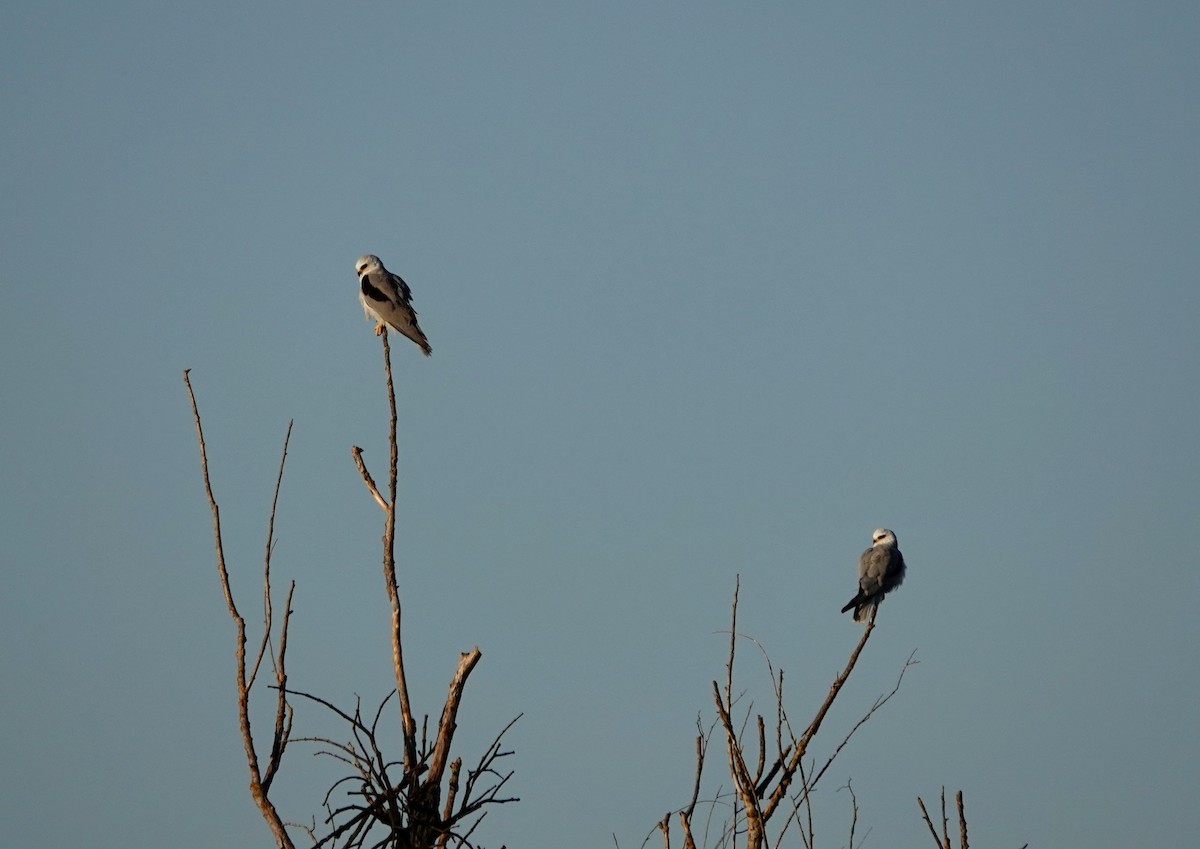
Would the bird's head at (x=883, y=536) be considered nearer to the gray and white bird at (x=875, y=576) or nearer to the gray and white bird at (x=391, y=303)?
the gray and white bird at (x=875, y=576)

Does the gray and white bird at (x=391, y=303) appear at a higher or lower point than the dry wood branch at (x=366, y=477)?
higher

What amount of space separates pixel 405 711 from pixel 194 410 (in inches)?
42.0

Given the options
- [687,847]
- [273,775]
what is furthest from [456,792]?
[687,847]

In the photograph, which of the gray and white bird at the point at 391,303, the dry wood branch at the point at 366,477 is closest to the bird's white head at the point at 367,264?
the gray and white bird at the point at 391,303

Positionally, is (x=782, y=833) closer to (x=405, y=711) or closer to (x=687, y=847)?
(x=687, y=847)

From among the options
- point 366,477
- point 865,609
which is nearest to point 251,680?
point 366,477

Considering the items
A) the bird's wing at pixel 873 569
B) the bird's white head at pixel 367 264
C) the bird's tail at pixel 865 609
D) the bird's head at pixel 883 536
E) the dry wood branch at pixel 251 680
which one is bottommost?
the dry wood branch at pixel 251 680

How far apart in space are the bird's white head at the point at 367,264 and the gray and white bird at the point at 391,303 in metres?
0.43

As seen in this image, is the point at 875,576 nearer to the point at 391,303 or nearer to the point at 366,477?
the point at 391,303

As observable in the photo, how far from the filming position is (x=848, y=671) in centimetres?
487

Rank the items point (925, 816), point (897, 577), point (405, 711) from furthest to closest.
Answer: point (897, 577) < point (925, 816) < point (405, 711)

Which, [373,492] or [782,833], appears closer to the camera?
[782,833]

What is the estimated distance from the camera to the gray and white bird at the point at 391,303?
43.0ft

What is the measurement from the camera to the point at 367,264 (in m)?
14.1
